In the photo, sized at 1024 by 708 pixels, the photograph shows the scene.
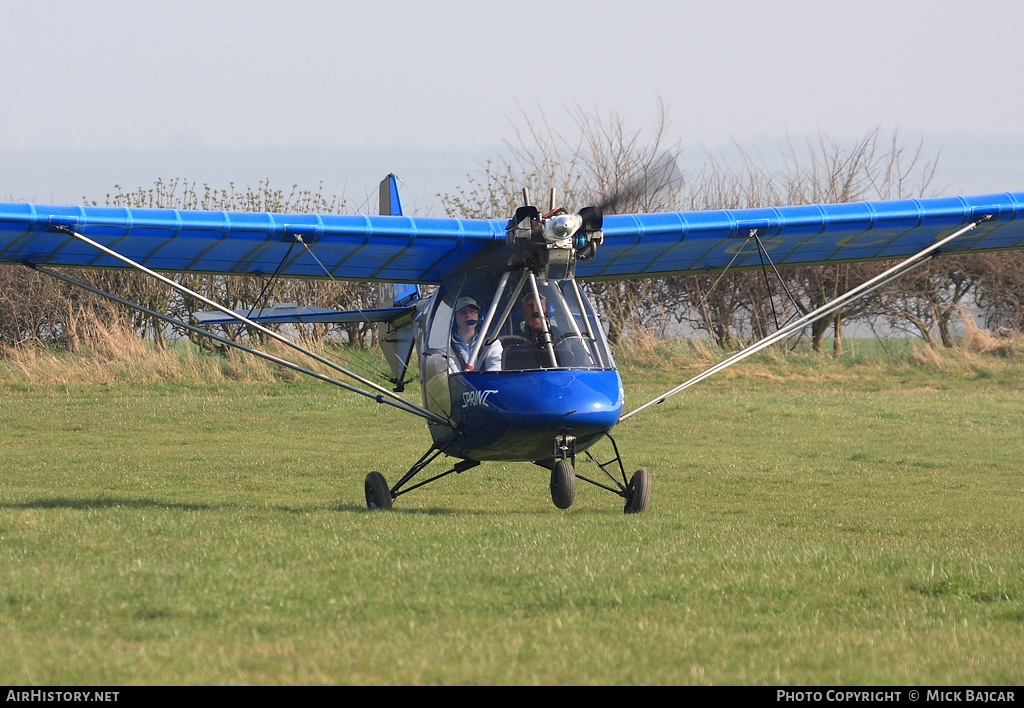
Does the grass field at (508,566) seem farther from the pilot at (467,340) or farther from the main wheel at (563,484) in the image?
the pilot at (467,340)

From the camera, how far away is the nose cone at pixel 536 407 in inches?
346

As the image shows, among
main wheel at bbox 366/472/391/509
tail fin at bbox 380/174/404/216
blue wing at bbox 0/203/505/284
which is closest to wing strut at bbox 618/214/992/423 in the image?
main wheel at bbox 366/472/391/509

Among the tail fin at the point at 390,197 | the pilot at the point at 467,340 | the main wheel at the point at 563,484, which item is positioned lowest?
the main wheel at the point at 563,484

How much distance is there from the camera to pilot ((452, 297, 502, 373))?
9.42m

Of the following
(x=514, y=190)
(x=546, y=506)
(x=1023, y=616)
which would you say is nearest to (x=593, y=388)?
(x=546, y=506)

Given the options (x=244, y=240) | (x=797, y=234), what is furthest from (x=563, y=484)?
(x=797, y=234)

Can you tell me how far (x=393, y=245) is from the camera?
11.0 metres

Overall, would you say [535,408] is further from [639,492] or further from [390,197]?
[390,197]

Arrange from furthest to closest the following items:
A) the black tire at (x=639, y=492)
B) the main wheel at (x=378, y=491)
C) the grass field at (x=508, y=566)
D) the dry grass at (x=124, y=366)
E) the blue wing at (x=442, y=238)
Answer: the dry grass at (x=124, y=366) < the main wheel at (x=378, y=491) < the blue wing at (x=442, y=238) < the black tire at (x=639, y=492) < the grass field at (x=508, y=566)

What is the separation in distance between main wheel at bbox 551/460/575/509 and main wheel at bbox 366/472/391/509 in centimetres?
202

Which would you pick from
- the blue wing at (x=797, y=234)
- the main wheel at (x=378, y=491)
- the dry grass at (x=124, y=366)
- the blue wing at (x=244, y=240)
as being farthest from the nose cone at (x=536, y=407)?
the dry grass at (x=124, y=366)

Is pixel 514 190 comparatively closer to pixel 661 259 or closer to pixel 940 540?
pixel 661 259

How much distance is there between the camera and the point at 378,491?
34.3 ft

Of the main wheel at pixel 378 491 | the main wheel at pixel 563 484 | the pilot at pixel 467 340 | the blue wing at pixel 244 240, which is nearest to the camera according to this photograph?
the main wheel at pixel 563 484
